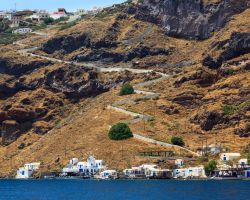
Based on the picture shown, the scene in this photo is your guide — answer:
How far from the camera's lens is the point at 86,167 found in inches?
6348

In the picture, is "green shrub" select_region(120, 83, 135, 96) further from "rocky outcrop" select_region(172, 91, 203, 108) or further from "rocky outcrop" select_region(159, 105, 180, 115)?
"rocky outcrop" select_region(159, 105, 180, 115)

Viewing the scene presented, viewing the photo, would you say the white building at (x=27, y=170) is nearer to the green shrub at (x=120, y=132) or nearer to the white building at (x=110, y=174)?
the green shrub at (x=120, y=132)

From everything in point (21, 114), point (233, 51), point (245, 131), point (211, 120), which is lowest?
point (245, 131)

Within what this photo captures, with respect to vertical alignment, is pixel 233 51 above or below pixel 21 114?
above

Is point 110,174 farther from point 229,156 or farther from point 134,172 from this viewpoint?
point 229,156

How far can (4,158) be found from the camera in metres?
184

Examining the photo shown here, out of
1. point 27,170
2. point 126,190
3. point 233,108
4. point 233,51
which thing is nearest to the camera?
point 126,190

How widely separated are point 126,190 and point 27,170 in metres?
43.3

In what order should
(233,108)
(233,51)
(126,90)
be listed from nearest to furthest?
(233,108), (233,51), (126,90)

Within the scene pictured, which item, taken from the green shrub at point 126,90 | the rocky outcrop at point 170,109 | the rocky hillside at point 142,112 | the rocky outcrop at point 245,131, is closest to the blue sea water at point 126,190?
the rocky hillside at point 142,112

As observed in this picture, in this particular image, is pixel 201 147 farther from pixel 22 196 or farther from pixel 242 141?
pixel 22 196

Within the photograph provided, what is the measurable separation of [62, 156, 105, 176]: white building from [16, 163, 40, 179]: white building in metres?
7.46

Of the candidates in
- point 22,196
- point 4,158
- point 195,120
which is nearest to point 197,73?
point 195,120

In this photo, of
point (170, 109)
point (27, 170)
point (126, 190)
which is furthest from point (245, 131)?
point (27, 170)
